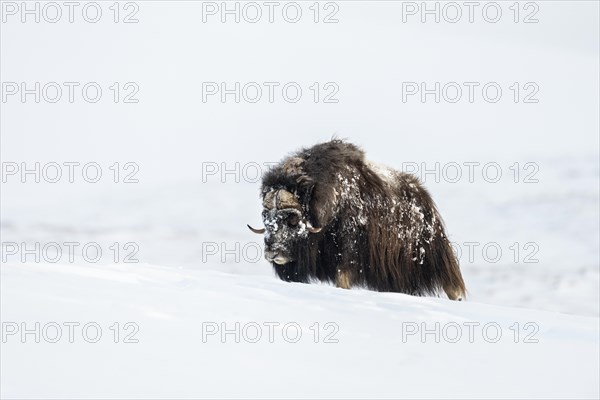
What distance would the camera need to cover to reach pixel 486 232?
13.8 m

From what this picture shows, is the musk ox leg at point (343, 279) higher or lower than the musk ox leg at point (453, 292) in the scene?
higher

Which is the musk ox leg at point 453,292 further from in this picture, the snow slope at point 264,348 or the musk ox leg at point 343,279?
the snow slope at point 264,348

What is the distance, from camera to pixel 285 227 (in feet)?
18.7

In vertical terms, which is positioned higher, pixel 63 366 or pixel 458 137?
pixel 458 137

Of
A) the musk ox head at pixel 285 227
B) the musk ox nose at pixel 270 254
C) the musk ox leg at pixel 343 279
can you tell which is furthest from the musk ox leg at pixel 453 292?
the musk ox nose at pixel 270 254

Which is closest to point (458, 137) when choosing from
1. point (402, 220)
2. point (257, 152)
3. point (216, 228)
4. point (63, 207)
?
point (257, 152)

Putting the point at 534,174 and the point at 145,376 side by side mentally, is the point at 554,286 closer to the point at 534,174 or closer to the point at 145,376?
the point at 534,174

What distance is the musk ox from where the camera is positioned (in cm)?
568

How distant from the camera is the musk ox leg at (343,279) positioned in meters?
5.66

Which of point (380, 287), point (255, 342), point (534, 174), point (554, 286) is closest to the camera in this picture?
Answer: point (255, 342)

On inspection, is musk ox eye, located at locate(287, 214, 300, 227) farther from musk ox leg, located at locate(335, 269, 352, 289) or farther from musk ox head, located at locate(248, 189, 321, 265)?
musk ox leg, located at locate(335, 269, 352, 289)

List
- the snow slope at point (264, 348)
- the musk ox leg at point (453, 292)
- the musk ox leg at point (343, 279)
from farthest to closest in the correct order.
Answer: the musk ox leg at point (453, 292) → the musk ox leg at point (343, 279) → the snow slope at point (264, 348)

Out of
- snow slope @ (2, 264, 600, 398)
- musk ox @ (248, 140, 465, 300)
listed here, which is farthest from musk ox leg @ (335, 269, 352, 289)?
snow slope @ (2, 264, 600, 398)

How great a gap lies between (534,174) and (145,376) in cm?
1419
